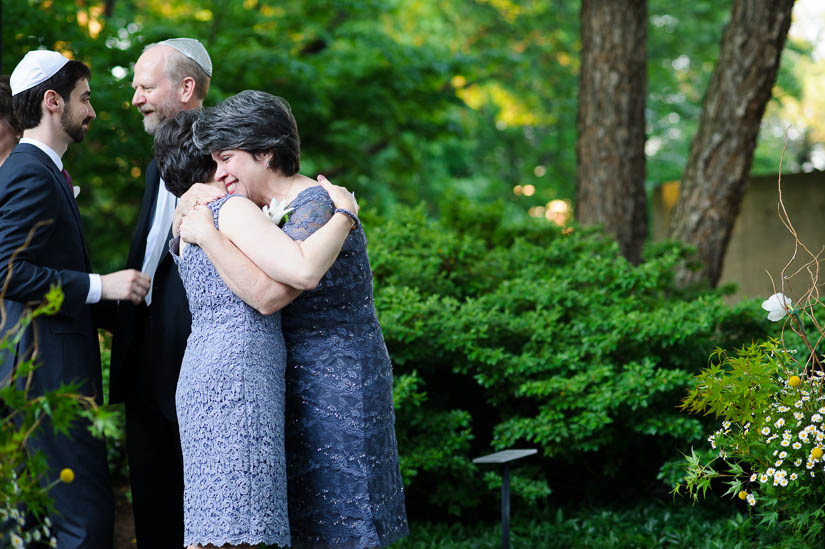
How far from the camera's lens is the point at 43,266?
2818mm

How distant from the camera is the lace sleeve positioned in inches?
101

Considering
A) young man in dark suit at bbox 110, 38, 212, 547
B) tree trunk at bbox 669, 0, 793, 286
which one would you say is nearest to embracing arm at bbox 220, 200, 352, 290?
young man in dark suit at bbox 110, 38, 212, 547

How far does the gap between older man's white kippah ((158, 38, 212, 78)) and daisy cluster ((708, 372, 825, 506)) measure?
2.45 meters

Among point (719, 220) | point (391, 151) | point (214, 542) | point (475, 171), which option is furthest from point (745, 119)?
point (475, 171)

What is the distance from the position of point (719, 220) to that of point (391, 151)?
24.5 feet

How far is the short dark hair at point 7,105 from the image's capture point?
314 cm

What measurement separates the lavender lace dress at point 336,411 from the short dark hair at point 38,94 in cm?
99

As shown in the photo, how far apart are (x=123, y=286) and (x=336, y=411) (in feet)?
2.78

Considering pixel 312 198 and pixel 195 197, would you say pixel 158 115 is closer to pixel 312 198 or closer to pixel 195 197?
pixel 195 197

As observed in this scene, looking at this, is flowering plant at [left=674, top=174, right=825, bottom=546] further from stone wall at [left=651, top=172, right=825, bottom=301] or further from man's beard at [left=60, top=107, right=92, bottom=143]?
stone wall at [left=651, top=172, right=825, bottom=301]

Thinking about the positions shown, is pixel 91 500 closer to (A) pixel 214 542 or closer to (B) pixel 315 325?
(A) pixel 214 542

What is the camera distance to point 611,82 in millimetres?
6867

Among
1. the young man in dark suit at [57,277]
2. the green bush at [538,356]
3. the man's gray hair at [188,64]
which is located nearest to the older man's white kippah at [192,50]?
the man's gray hair at [188,64]

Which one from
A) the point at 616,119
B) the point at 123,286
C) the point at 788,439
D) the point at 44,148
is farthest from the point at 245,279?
the point at 616,119
